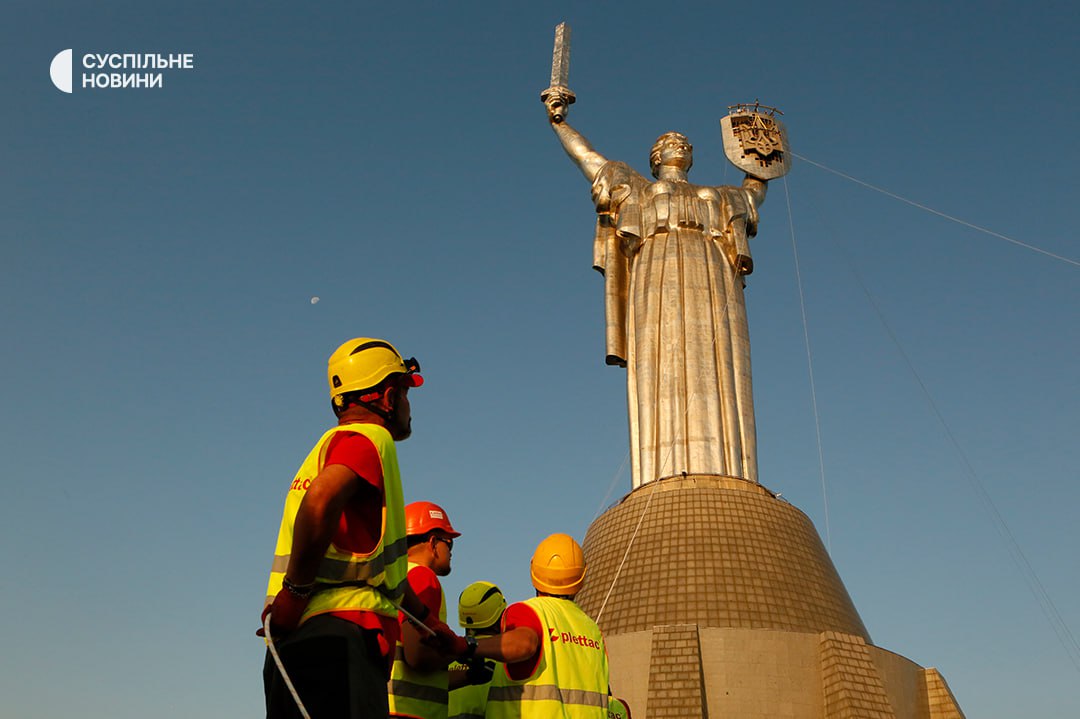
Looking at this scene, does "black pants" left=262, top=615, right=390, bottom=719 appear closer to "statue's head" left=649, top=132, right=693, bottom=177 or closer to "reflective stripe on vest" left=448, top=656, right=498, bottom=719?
"reflective stripe on vest" left=448, top=656, right=498, bottom=719

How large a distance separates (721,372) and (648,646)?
4767mm

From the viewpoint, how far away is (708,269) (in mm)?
15609

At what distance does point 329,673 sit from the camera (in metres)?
2.76

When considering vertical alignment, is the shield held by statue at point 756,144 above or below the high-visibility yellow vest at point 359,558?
above

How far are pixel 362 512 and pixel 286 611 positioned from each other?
1.10 feet

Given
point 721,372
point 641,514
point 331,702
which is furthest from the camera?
point 721,372

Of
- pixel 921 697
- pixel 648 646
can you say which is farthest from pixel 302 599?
pixel 921 697

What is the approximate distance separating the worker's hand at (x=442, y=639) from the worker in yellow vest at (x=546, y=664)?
0.21m

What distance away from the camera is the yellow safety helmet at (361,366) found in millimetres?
3197

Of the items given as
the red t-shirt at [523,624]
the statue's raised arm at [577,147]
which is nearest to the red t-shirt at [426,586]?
the red t-shirt at [523,624]

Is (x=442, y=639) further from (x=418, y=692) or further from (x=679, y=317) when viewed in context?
(x=679, y=317)

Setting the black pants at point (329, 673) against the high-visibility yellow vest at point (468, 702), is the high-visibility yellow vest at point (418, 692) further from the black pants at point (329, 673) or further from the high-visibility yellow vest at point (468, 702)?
the black pants at point (329, 673)

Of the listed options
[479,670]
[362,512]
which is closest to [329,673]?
[362,512]

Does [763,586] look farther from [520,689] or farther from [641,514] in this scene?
[520,689]
